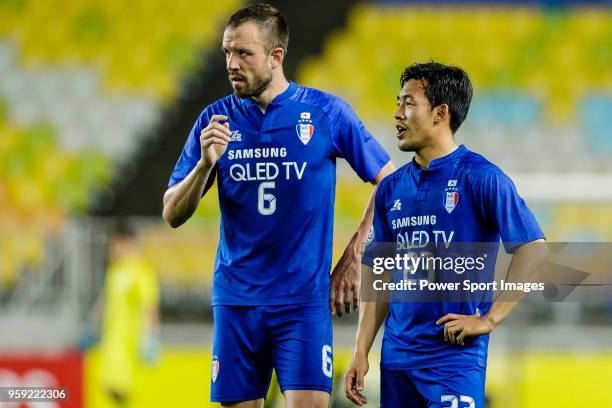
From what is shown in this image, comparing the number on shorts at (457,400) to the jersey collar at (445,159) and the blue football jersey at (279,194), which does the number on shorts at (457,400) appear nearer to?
the blue football jersey at (279,194)

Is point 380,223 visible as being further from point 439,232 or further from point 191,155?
point 191,155

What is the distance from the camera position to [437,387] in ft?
11.9

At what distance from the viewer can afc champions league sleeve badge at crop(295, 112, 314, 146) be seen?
4082 mm

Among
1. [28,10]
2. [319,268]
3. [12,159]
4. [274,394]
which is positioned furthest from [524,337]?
[28,10]

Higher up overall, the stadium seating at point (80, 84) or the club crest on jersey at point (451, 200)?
the stadium seating at point (80, 84)

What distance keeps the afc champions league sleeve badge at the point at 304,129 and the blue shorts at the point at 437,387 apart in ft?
3.12

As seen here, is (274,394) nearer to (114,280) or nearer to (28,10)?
(114,280)

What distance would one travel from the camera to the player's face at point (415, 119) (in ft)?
12.3

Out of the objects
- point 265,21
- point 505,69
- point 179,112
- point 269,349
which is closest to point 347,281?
point 269,349

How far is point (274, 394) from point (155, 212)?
7.09 metres

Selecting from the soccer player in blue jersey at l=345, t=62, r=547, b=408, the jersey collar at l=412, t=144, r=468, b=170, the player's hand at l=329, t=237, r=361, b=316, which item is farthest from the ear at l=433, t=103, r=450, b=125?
the player's hand at l=329, t=237, r=361, b=316

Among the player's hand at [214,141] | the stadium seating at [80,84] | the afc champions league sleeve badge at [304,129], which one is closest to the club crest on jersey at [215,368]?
the player's hand at [214,141]

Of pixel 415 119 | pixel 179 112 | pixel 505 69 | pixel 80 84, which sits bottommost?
pixel 415 119

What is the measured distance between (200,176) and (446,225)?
907 millimetres
